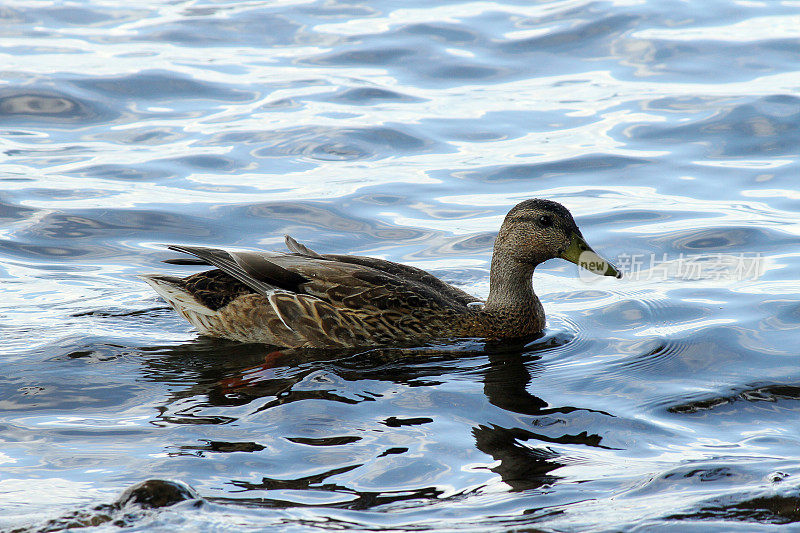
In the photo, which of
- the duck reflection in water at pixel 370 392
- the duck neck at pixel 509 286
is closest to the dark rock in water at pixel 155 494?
the duck reflection in water at pixel 370 392

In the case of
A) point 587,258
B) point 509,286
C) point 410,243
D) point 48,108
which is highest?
point 48,108

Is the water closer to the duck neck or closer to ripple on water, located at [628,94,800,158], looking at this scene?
ripple on water, located at [628,94,800,158]

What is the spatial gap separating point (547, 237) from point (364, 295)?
4.98ft

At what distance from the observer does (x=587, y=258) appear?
8.53 meters

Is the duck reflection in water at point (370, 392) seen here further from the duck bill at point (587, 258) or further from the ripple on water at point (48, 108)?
the ripple on water at point (48, 108)

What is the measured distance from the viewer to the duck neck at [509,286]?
8531 mm

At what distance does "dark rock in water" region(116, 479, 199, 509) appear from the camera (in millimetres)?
5258

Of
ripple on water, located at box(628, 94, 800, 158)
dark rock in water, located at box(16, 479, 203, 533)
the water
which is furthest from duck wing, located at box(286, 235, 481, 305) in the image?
ripple on water, located at box(628, 94, 800, 158)

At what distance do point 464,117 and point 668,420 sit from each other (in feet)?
26.6

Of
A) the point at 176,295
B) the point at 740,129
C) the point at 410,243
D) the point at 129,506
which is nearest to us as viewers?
the point at 129,506

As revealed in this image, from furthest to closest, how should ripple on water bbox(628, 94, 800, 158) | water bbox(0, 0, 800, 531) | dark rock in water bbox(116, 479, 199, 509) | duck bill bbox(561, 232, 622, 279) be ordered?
ripple on water bbox(628, 94, 800, 158) → duck bill bbox(561, 232, 622, 279) → water bbox(0, 0, 800, 531) → dark rock in water bbox(116, 479, 199, 509)

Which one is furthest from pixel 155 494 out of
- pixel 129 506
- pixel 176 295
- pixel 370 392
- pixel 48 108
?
pixel 48 108

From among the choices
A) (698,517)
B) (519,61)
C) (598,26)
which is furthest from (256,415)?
(598,26)

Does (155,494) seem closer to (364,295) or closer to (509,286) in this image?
(364,295)
